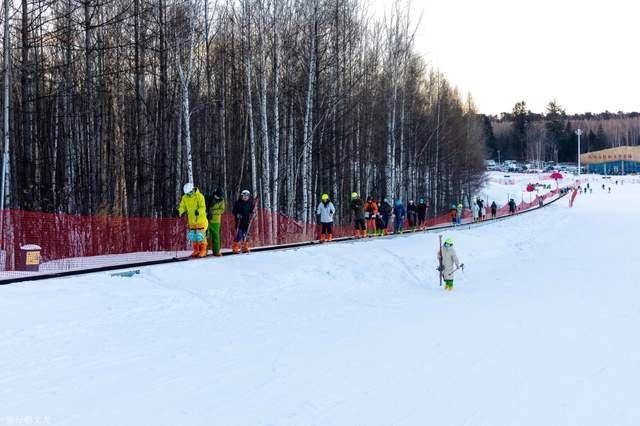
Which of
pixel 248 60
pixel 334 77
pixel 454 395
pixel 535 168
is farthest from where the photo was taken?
pixel 535 168

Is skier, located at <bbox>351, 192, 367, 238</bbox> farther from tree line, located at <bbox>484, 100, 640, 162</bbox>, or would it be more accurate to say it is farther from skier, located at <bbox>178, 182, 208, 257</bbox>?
tree line, located at <bbox>484, 100, 640, 162</bbox>

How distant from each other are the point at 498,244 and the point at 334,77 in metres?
10.6

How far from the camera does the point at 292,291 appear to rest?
497 inches

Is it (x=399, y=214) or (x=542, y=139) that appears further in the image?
(x=542, y=139)

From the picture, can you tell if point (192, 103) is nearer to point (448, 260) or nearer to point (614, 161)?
point (448, 260)

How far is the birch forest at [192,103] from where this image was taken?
675 inches

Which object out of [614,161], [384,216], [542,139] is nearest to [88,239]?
[384,216]

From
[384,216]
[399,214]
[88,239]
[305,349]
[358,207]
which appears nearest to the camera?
[305,349]

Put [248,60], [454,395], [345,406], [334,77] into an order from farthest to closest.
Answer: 1. [334,77]
2. [248,60]
3. [454,395]
4. [345,406]

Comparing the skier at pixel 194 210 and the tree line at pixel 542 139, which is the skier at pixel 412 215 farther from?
the tree line at pixel 542 139

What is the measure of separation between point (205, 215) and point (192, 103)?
56.2ft

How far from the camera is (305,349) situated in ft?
26.9

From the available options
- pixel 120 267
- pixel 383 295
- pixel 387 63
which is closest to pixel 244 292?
pixel 120 267

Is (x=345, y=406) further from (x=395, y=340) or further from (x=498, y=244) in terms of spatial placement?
(x=498, y=244)
